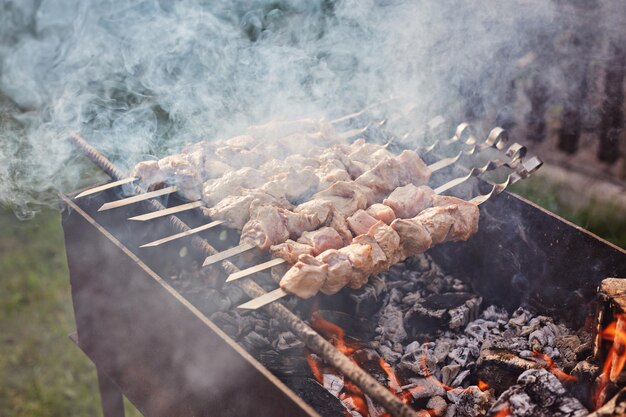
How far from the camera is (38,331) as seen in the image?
5.87m

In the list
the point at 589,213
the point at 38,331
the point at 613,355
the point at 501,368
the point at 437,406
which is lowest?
the point at 38,331

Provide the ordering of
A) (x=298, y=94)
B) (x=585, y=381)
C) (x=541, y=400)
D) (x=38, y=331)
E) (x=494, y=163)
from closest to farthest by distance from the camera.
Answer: (x=541, y=400), (x=585, y=381), (x=494, y=163), (x=298, y=94), (x=38, y=331)

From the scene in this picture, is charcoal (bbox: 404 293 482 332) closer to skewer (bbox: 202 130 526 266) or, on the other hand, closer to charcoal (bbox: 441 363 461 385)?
charcoal (bbox: 441 363 461 385)

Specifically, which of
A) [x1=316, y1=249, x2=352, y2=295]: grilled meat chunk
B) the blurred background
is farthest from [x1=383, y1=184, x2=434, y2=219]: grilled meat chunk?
the blurred background

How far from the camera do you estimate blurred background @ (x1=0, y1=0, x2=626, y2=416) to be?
525 centimetres

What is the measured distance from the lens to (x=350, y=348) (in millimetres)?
3244

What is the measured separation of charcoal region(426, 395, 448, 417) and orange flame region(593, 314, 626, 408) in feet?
2.27

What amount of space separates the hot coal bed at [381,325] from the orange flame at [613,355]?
0.01m

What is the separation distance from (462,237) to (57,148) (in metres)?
2.92

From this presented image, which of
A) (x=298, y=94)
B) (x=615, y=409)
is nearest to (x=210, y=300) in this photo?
(x=615, y=409)

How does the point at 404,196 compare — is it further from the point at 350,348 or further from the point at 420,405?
the point at 420,405

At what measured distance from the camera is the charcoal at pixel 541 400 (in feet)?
9.12

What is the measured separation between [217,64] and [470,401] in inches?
194

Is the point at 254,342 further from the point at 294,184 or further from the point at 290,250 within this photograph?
the point at 294,184
